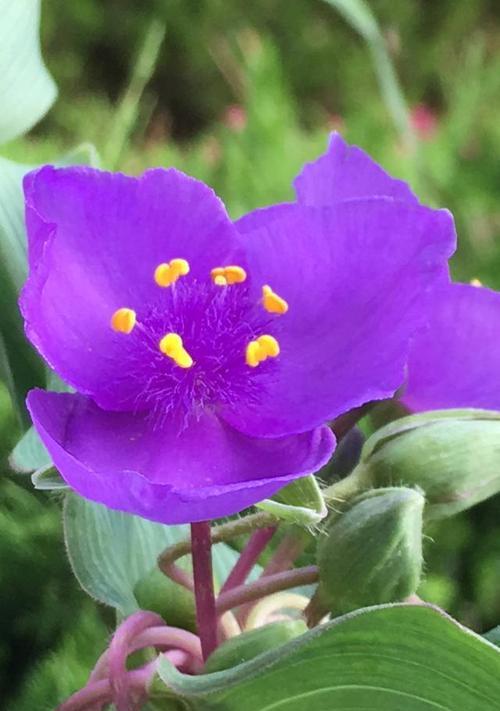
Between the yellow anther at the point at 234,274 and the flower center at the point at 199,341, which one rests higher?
the yellow anther at the point at 234,274

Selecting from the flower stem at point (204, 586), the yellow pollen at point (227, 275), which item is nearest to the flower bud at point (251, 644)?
the flower stem at point (204, 586)

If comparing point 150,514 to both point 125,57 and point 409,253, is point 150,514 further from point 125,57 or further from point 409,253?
point 125,57

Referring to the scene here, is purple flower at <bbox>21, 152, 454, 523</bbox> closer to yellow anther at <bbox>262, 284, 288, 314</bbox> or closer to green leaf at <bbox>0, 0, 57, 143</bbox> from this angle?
yellow anther at <bbox>262, 284, 288, 314</bbox>

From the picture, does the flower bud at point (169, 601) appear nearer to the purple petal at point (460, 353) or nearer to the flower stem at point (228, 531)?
the flower stem at point (228, 531)

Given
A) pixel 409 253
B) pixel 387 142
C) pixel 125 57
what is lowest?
pixel 125 57

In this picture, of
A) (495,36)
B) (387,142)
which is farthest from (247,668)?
(495,36)

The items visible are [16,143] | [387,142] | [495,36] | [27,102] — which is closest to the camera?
[27,102]
